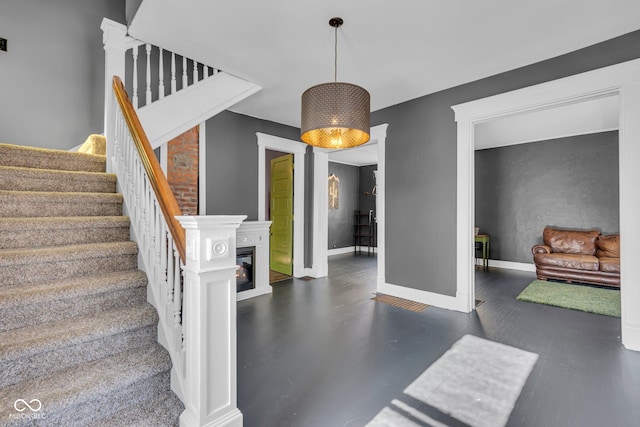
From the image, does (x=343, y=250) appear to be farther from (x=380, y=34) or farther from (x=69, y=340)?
(x=69, y=340)

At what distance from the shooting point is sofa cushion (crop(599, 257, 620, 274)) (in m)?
4.34

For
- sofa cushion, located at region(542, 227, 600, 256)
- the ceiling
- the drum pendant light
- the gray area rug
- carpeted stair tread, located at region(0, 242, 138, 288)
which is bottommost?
the gray area rug

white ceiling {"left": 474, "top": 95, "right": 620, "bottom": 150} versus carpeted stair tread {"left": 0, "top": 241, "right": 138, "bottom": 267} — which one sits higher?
white ceiling {"left": 474, "top": 95, "right": 620, "bottom": 150}

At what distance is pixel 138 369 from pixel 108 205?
1.39 meters

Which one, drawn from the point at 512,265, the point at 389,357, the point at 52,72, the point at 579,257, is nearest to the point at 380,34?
the point at 389,357

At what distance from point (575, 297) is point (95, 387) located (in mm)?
5159

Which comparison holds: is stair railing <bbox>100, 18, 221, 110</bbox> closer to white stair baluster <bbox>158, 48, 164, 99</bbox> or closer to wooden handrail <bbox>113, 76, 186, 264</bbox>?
white stair baluster <bbox>158, 48, 164, 99</bbox>

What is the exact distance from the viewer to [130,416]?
141cm

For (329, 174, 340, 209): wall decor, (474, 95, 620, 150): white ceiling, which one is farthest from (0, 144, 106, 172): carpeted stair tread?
(329, 174, 340, 209): wall decor

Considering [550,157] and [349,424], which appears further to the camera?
[550,157]

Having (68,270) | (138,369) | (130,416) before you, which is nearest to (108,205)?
(68,270)

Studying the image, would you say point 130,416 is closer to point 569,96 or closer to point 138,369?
point 138,369

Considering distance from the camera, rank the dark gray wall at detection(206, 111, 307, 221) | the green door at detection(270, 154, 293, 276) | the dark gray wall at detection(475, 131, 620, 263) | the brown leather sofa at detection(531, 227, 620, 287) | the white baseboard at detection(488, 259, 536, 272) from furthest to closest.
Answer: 1. the white baseboard at detection(488, 259, 536, 272)
2. the green door at detection(270, 154, 293, 276)
3. the dark gray wall at detection(475, 131, 620, 263)
4. the brown leather sofa at detection(531, 227, 620, 287)
5. the dark gray wall at detection(206, 111, 307, 221)

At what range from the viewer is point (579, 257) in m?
4.73
